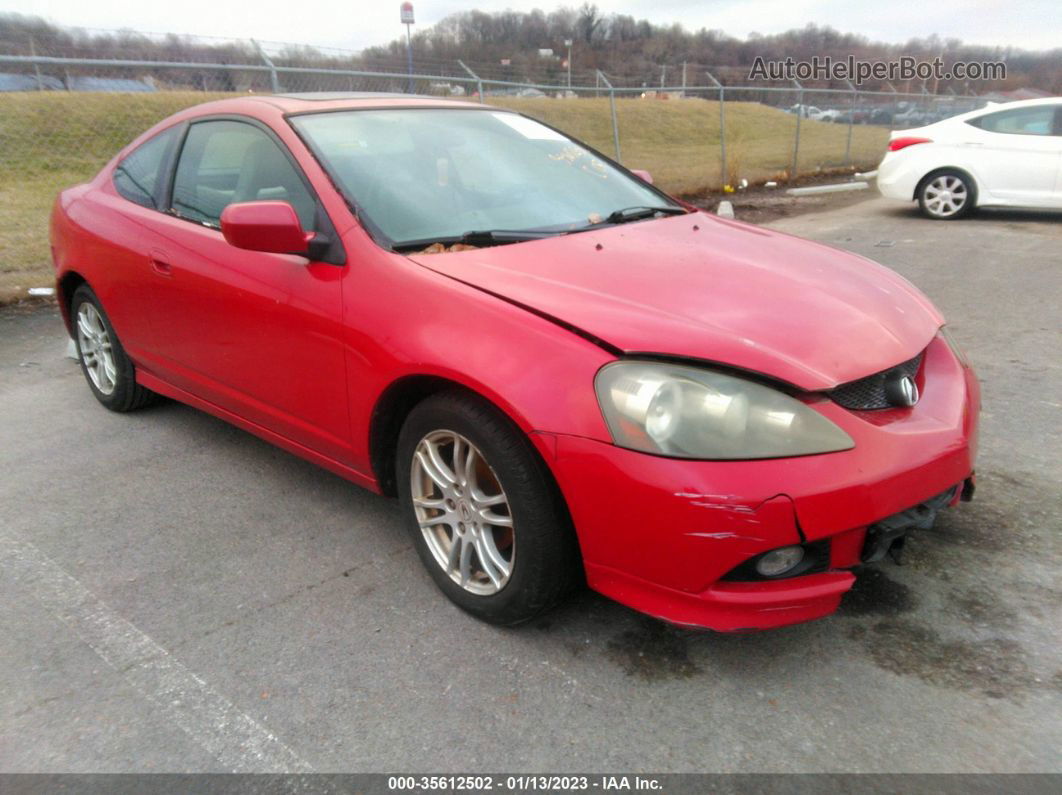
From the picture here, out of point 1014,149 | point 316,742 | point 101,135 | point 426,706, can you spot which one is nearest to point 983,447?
point 426,706

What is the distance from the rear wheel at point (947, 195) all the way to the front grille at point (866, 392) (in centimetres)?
957

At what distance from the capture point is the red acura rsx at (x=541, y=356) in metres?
2.17

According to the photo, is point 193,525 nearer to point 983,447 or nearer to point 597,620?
point 597,620

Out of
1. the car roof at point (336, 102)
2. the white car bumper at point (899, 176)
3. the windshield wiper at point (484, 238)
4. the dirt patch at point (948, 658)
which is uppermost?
the car roof at point (336, 102)

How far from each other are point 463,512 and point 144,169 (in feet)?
8.74

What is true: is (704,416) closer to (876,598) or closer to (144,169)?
(876,598)

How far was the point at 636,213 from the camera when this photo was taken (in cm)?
348

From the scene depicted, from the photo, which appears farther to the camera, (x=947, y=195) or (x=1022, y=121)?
(x=947, y=195)

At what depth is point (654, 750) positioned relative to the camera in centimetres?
214

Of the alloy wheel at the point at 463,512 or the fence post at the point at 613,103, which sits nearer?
the alloy wheel at the point at 463,512

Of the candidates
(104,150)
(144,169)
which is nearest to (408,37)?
(104,150)

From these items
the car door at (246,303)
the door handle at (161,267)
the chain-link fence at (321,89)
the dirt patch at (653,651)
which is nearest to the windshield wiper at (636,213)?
the car door at (246,303)

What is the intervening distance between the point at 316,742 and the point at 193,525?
1440 millimetres

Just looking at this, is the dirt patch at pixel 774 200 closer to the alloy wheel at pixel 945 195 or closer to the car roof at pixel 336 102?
the alloy wheel at pixel 945 195
